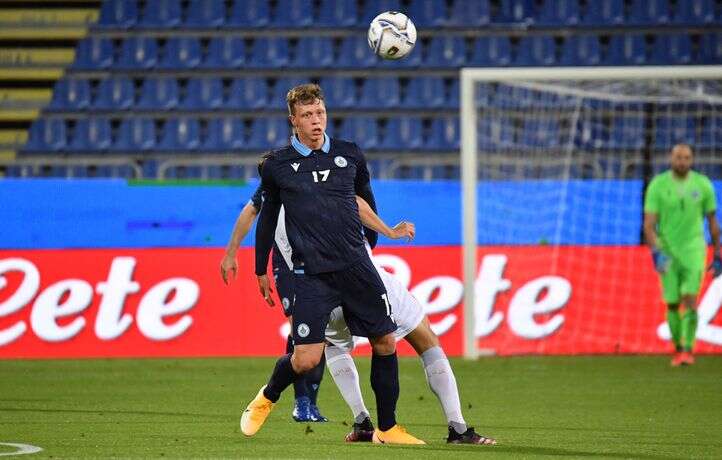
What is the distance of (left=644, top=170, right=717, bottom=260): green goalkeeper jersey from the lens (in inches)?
542

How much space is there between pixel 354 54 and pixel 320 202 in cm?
1582

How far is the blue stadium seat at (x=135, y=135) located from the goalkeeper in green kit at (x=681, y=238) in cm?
997

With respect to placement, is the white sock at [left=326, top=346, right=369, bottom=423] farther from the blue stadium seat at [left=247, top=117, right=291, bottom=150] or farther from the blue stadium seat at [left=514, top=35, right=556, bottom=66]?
the blue stadium seat at [left=514, top=35, right=556, bottom=66]

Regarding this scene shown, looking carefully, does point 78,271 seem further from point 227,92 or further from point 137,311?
point 227,92

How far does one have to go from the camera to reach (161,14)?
22844 mm

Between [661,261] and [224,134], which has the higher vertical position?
[224,134]

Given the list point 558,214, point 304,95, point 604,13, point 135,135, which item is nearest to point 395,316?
point 304,95

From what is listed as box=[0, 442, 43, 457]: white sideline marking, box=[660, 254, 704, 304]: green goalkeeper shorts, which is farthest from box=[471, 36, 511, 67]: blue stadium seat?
box=[0, 442, 43, 457]: white sideline marking

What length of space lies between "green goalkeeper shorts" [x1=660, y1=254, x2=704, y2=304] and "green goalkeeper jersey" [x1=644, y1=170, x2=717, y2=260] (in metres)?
0.07

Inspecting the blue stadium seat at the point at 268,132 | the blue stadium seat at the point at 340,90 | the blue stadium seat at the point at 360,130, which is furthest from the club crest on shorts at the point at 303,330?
the blue stadium seat at the point at 340,90

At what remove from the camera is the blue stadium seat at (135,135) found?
71.8 ft

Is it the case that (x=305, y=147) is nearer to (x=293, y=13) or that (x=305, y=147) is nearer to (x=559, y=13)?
(x=293, y=13)

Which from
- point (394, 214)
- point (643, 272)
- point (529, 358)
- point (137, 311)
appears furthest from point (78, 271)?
point (643, 272)

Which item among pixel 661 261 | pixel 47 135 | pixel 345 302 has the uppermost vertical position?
pixel 345 302
